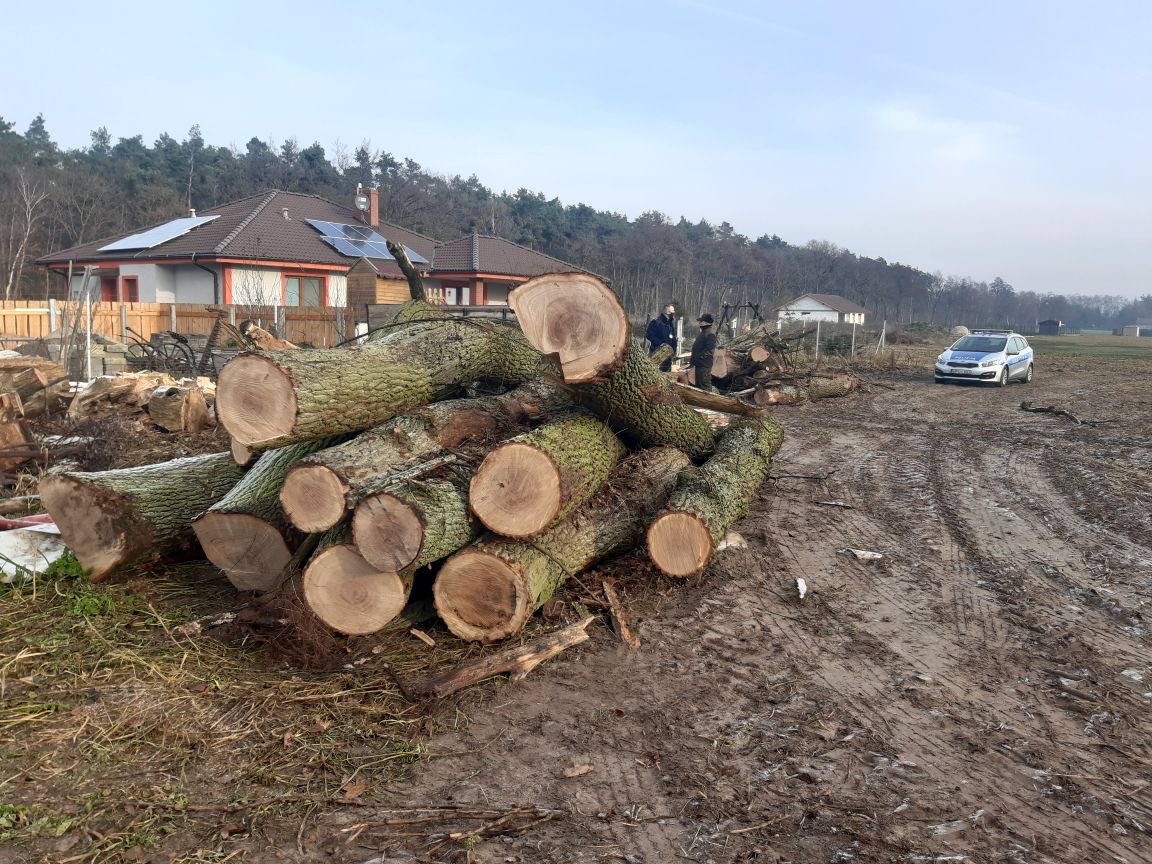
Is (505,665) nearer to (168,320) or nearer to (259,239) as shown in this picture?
(168,320)

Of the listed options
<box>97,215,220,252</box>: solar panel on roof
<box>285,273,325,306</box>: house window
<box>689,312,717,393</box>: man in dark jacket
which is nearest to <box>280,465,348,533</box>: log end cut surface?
<box>689,312,717,393</box>: man in dark jacket

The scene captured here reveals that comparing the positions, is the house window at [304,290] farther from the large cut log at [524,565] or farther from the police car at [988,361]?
the large cut log at [524,565]

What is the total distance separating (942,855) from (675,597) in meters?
2.68

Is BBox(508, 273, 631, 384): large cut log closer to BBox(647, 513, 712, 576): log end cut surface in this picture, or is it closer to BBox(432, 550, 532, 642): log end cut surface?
BBox(647, 513, 712, 576): log end cut surface

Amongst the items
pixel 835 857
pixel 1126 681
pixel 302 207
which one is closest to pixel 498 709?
pixel 835 857

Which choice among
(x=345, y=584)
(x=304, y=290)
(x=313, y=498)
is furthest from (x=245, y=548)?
(x=304, y=290)

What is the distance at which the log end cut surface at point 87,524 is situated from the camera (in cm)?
520

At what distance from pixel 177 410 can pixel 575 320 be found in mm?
6785

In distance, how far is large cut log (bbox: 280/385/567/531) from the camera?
4621mm

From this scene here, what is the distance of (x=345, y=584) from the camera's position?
179 inches

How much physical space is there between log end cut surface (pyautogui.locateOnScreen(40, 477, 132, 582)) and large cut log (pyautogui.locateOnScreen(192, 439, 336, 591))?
1.62 ft

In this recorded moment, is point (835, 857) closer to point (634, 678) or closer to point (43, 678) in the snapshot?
point (634, 678)

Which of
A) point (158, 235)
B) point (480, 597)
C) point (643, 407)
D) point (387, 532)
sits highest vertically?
point (158, 235)

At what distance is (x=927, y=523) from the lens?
7.46 meters
